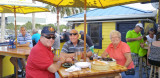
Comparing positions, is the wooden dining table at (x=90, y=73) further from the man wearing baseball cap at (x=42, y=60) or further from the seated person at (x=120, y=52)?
the seated person at (x=120, y=52)

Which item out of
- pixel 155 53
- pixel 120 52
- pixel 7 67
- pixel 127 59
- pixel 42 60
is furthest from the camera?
pixel 7 67

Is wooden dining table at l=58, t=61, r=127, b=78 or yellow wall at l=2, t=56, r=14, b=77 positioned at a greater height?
wooden dining table at l=58, t=61, r=127, b=78

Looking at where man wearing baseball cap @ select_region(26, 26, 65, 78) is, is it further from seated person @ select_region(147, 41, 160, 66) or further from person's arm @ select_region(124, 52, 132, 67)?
seated person @ select_region(147, 41, 160, 66)

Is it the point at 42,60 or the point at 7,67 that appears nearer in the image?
the point at 42,60

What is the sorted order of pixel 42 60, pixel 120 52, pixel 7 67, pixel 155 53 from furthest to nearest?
1. pixel 7 67
2. pixel 155 53
3. pixel 120 52
4. pixel 42 60

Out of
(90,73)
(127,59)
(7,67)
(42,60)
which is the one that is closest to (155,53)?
(127,59)

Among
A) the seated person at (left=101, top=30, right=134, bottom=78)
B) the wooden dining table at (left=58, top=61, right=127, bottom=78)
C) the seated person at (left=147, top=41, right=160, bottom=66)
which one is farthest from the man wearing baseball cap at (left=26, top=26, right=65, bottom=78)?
the seated person at (left=147, top=41, right=160, bottom=66)

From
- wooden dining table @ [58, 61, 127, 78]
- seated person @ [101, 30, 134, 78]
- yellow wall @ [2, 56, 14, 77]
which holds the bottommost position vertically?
yellow wall @ [2, 56, 14, 77]

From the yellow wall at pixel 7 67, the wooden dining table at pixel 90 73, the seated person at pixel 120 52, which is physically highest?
the seated person at pixel 120 52

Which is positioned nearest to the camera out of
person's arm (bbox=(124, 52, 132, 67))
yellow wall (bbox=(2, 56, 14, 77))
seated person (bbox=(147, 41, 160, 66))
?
person's arm (bbox=(124, 52, 132, 67))

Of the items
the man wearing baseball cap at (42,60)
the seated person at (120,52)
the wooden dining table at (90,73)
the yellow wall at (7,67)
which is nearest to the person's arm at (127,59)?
the seated person at (120,52)

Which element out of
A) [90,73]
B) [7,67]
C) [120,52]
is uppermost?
[120,52]

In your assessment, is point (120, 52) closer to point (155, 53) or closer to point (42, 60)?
point (155, 53)

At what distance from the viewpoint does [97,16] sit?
7570 millimetres
